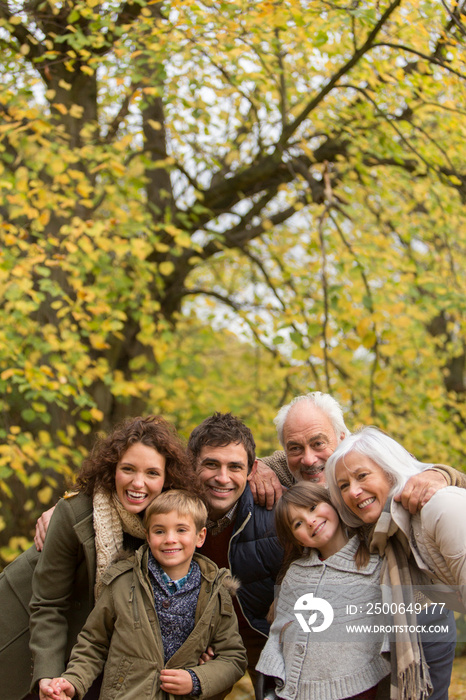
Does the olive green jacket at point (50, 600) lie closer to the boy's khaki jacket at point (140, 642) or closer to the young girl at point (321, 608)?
the boy's khaki jacket at point (140, 642)

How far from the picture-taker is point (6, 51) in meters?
5.40

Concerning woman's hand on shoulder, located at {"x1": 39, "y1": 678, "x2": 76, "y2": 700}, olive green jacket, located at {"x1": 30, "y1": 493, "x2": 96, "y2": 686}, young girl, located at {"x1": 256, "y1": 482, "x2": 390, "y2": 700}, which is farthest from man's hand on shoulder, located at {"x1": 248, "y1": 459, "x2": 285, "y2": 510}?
woman's hand on shoulder, located at {"x1": 39, "y1": 678, "x2": 76, "y2": 700}

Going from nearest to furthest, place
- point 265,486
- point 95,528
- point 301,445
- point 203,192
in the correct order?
1. point 95,528
2. point 265,486
3. point 301,445
4. point 203,192

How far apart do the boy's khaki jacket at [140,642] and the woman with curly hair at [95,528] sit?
0.43 feet

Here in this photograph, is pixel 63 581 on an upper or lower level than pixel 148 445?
lower

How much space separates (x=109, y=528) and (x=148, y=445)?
1.11 ft

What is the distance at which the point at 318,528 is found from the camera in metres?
2.42

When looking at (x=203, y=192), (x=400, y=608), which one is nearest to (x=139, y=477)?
(x=400, y=608)

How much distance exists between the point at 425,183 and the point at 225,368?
15.6ft

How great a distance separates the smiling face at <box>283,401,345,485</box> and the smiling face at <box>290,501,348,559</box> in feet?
1.58

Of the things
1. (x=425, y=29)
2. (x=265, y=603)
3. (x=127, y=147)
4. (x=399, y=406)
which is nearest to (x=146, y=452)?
(x=265, y=603)

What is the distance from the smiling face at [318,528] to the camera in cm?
242

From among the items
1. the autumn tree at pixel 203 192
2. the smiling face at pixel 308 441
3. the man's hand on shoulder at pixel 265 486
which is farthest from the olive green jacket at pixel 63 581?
the autumn tree at pixel 203 192

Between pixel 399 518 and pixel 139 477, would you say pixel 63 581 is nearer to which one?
pixel 139 477
